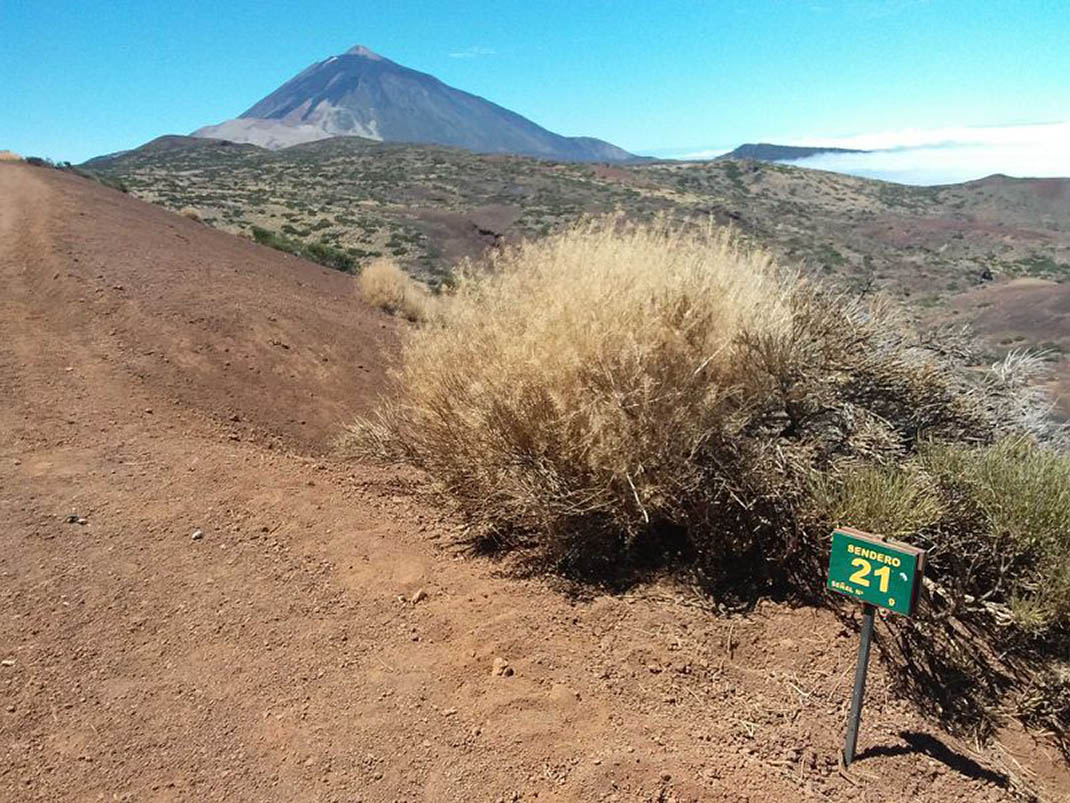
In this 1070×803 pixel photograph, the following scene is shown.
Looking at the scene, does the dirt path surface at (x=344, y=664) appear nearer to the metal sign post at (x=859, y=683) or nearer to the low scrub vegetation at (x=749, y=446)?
the metal sign post at (x=859, y=683)

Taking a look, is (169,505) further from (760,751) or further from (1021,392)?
(1021,392)

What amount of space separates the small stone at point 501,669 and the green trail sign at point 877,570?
137 centimetres

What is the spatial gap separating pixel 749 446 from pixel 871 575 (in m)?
1.40

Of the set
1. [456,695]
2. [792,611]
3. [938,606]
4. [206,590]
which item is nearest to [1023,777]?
[938,606]

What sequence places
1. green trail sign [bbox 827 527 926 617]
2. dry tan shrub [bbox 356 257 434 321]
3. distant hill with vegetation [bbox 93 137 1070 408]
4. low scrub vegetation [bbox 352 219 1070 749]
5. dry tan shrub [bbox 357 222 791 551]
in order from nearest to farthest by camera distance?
green trail sign [bbox 827 527 926 617], low scrub vegetation [bbox 352 219 1070 749], dry tan shrub [bbox 357 222 791 551], dry tan shrub [bbox 356 257 434 321], distant hill with vegetation [bbox 93 137 1070 408]

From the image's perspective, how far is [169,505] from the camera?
433 cm

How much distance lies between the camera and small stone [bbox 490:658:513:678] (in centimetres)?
327

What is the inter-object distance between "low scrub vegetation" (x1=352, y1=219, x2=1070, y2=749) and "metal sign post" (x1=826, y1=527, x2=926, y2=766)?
0.77 metres

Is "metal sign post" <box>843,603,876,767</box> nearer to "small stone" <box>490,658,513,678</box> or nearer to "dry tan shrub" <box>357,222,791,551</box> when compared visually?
"dry tan shrub" <box>357,222,791,551</box>

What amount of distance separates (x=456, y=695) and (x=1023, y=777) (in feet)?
7.47

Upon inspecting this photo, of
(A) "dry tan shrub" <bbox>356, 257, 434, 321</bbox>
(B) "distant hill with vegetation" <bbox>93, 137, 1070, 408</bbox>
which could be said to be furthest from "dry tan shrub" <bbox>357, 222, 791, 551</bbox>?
(A) "dry tan shrub" <bbox>356, 257, 434, 321</bbox>

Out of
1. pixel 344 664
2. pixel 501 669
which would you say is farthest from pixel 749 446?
pixel 344 664

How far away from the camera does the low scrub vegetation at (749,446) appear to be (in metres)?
3.56

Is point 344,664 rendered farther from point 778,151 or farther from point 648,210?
point 778,151
